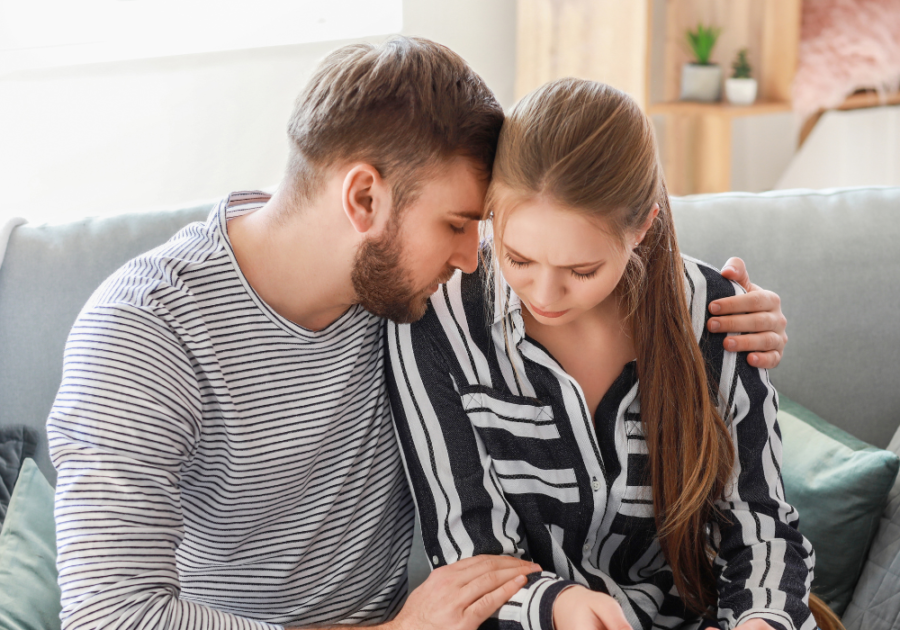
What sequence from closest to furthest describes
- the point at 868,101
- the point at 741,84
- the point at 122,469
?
1. the point at 122,469
2. the point at 741,84
3. the point at 868,101

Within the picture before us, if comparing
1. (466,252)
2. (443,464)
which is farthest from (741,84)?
(443,464)

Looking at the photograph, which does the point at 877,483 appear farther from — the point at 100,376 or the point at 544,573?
the point at 100,376

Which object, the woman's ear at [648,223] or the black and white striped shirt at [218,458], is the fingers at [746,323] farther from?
the black and white striped shirt at [218,458]

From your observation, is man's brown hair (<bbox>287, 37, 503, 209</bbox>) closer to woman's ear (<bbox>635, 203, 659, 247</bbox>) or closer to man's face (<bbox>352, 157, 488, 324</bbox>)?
man's face (<bbox>352, 157, 488, 324</bbox>)

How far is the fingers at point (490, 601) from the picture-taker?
1.08 m

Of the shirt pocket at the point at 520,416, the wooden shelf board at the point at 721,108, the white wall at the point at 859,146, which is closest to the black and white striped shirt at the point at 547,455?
the shirt pocket at the point at 520,416

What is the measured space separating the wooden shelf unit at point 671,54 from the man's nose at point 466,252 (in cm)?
169

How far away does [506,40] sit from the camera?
2885mm

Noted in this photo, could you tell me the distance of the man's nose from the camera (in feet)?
3.68

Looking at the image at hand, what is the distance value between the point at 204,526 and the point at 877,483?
3.33 ft

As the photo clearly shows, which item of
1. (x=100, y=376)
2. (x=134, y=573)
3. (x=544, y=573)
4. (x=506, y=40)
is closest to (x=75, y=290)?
(x=100, y=376)

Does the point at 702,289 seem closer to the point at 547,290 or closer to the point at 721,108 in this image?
the point at 547,290

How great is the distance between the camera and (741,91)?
286 cm

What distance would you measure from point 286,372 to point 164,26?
149cm
